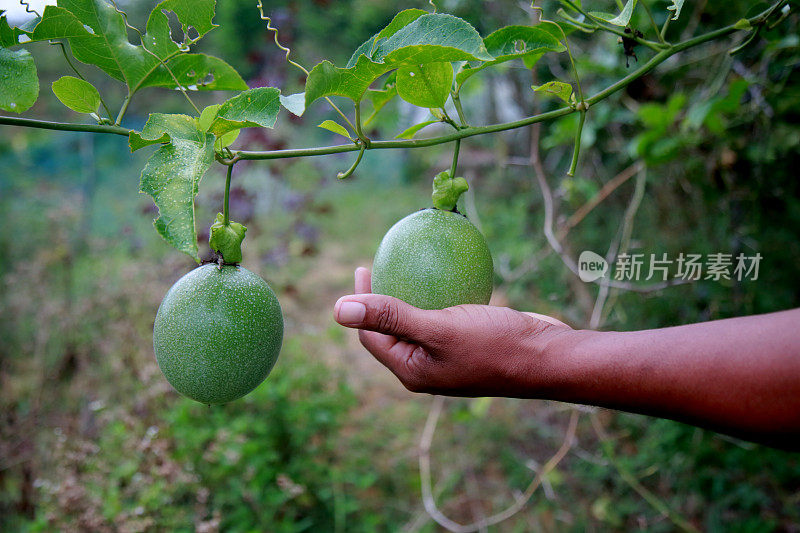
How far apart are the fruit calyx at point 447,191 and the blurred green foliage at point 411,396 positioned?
1144mm

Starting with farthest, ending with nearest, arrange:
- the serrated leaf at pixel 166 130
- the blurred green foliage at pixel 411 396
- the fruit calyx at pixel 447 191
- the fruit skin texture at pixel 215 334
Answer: the blurred green foliage at pixel 411 396 → the fruit calyx at pixel 447 191 → the fruit skin texture at pixel 215 334 → the serrated leaf at pixel 166 130

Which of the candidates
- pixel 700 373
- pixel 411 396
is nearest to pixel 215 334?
pixel 700 373

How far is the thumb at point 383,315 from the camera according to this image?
111 centimetres

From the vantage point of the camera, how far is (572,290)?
3.87 m

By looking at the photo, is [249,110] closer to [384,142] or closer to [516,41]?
[384,142]

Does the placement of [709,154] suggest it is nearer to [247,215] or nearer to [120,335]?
[247,215]

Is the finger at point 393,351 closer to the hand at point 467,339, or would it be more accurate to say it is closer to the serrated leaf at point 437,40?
the hand at point 467,339

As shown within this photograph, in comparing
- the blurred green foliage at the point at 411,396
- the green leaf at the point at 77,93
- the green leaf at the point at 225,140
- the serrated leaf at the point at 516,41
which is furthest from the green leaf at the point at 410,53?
the blurred green foliage at the point at 411,396

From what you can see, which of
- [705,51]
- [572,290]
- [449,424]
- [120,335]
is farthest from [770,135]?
[120,335]

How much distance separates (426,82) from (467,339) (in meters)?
0.52

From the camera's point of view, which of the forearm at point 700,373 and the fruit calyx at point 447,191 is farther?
the fruit calyx at point 447,191

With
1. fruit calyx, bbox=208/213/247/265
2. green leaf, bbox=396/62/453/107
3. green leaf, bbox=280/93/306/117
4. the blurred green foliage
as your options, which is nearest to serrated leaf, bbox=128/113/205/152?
green leaf, bbox=280/93/306/117

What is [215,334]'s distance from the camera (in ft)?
3.76

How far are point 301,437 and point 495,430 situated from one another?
1.27m
